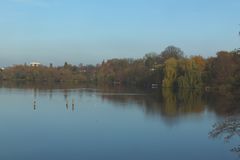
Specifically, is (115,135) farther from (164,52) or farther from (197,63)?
(164,52)

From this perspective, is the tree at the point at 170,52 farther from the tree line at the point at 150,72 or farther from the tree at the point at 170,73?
the tree at the point at 170,73

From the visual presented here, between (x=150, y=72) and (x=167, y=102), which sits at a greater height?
(x=150, y=72)

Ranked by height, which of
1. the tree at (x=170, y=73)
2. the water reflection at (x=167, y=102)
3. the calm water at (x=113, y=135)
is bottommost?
the calm water at (x=113, y=135)

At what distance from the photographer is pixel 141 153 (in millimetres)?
15477

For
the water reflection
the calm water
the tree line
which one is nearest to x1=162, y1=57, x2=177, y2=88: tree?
the tree line

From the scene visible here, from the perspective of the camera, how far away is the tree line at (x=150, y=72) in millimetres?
58225

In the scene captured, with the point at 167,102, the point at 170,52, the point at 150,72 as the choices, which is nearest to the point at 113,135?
the point at 167,102

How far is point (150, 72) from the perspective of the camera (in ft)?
244

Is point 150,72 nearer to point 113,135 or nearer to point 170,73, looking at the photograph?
point 170,73

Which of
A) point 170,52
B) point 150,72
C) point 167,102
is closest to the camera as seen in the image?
point 167,102

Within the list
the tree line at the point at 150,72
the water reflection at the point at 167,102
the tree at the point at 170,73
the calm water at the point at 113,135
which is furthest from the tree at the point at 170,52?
the calm water at the point at 113,135

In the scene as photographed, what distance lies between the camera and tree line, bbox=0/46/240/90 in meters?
58.2

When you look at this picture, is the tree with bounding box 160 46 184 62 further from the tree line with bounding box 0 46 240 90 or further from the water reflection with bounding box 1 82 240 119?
the water reflection with bounding box 1 82 240 119

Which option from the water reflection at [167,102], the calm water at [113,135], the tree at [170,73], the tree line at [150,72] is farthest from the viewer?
the tree at [170,73]
